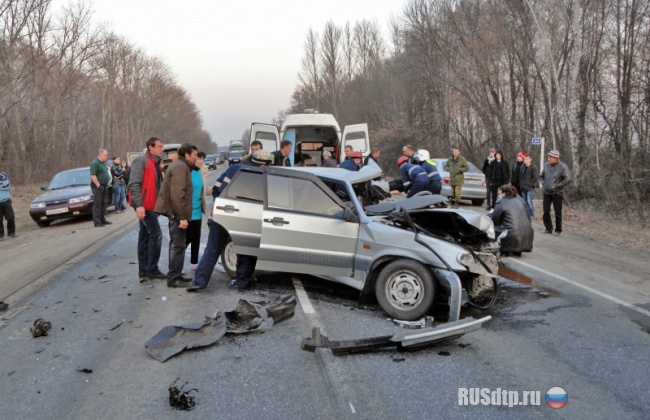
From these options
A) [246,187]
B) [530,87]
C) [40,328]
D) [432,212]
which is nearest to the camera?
[40,328]

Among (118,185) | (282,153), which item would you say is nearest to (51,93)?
(118,185)

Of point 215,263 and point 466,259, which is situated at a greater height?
point 466,259

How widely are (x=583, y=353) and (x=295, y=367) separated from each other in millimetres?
2483

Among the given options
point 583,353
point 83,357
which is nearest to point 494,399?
point 583,353

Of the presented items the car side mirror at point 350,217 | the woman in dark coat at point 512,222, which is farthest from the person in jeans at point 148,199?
the woman in dark coat at point 512,222

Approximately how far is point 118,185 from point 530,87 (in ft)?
66.5

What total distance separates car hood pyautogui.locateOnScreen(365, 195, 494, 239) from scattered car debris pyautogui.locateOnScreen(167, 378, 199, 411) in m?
2.91

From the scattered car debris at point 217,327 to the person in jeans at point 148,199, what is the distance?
2256 mm

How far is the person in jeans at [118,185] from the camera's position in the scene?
16.3 meters

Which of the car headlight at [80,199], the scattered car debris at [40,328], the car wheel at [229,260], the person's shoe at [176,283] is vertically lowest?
the scattered car debris at [40,328]

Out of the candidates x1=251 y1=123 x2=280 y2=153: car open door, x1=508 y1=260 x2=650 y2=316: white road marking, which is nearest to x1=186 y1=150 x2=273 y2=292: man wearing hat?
x1=508 y1=260 x2=650 y2=316: white road marking

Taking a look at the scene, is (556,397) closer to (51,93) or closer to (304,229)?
(304,229)

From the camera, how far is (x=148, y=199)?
267 inches

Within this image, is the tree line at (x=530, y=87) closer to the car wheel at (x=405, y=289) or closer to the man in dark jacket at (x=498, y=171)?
the man in dark jacket at (x=498, y=171)
